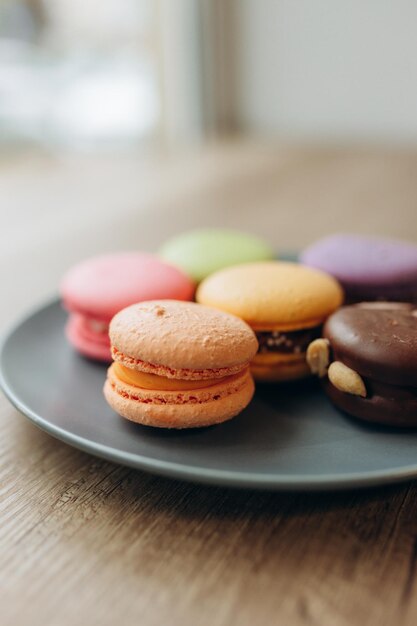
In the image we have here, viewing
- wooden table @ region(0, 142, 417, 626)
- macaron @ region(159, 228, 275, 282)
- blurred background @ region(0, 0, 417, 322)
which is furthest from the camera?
blurred background @ region(0, 0, 417, 322)

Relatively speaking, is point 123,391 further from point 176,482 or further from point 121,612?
point 121,612

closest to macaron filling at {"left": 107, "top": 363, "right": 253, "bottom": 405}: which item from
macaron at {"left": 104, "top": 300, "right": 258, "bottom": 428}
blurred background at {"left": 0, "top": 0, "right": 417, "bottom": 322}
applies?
→ macaron at {"left": 104, "top": 300, "right": 258, "bottom": 428}

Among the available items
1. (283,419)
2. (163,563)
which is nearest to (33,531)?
(163,563)

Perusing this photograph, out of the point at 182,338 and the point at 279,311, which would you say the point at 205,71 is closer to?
the point at 279,311

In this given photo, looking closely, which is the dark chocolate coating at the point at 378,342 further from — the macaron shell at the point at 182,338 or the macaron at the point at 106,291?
the macaron at the point at 106,291

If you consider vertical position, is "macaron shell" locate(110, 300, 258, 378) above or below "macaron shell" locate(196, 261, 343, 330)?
above

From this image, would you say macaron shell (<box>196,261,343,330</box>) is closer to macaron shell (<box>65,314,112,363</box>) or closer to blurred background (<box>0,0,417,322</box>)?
macaron shell (<box>65,314,112,363</box>)
